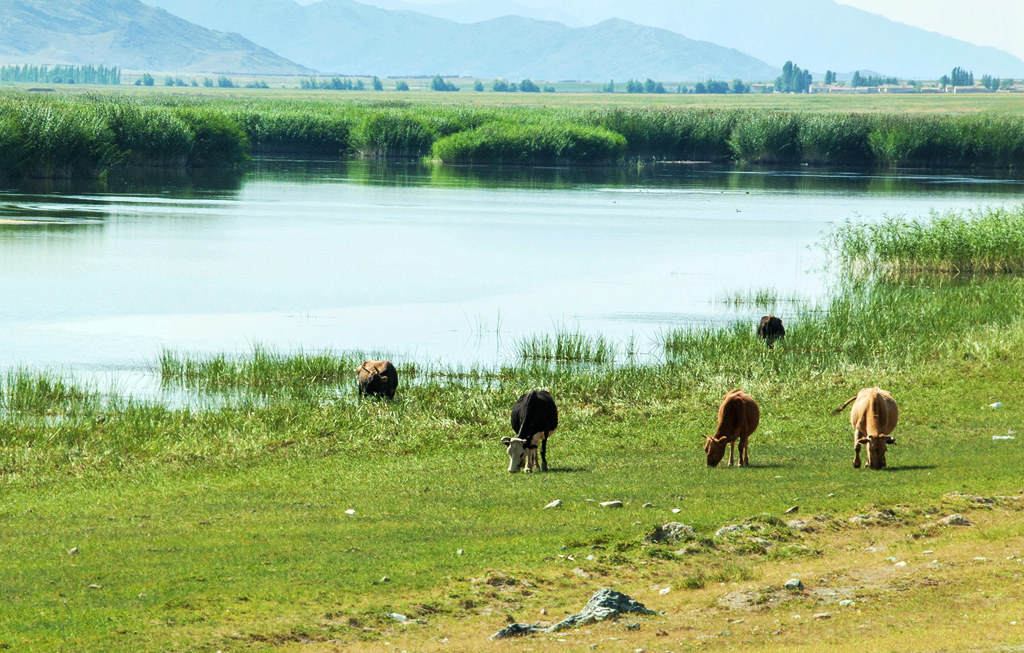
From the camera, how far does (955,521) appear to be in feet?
42.8

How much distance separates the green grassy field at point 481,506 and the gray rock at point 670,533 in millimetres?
154

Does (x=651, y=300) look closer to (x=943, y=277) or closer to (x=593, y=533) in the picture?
(x=943, y=277)

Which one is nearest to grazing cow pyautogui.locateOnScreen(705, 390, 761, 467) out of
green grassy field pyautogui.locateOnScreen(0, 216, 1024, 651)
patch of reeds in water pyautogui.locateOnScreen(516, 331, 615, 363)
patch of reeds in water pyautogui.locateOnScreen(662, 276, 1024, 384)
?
green grassy field pyautogui.locateOnScreen(0, 216, 1024, 651)

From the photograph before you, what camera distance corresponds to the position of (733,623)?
32.9 feet

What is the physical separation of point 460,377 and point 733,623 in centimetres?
1498

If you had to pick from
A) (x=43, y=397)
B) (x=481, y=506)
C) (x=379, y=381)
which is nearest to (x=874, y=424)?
(x=481, y=506)

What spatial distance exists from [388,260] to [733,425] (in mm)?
30102

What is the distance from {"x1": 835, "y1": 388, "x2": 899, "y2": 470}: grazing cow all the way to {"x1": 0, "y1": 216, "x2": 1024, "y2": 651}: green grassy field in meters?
0.29

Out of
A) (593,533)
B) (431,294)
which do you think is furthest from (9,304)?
(593,533)

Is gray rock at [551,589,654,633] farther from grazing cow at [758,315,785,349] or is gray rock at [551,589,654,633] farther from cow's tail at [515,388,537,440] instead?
grazing cow at [758,315,785,349]

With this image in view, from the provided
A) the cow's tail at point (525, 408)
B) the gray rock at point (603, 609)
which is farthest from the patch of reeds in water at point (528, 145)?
the gray rock at point (603, 609)

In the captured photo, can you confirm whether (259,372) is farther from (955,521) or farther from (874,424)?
(955,521)

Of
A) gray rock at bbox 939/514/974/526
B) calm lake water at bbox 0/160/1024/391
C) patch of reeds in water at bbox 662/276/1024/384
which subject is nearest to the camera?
gray rock at bbox 939/514/974/526

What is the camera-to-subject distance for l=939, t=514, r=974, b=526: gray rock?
13.0 m
